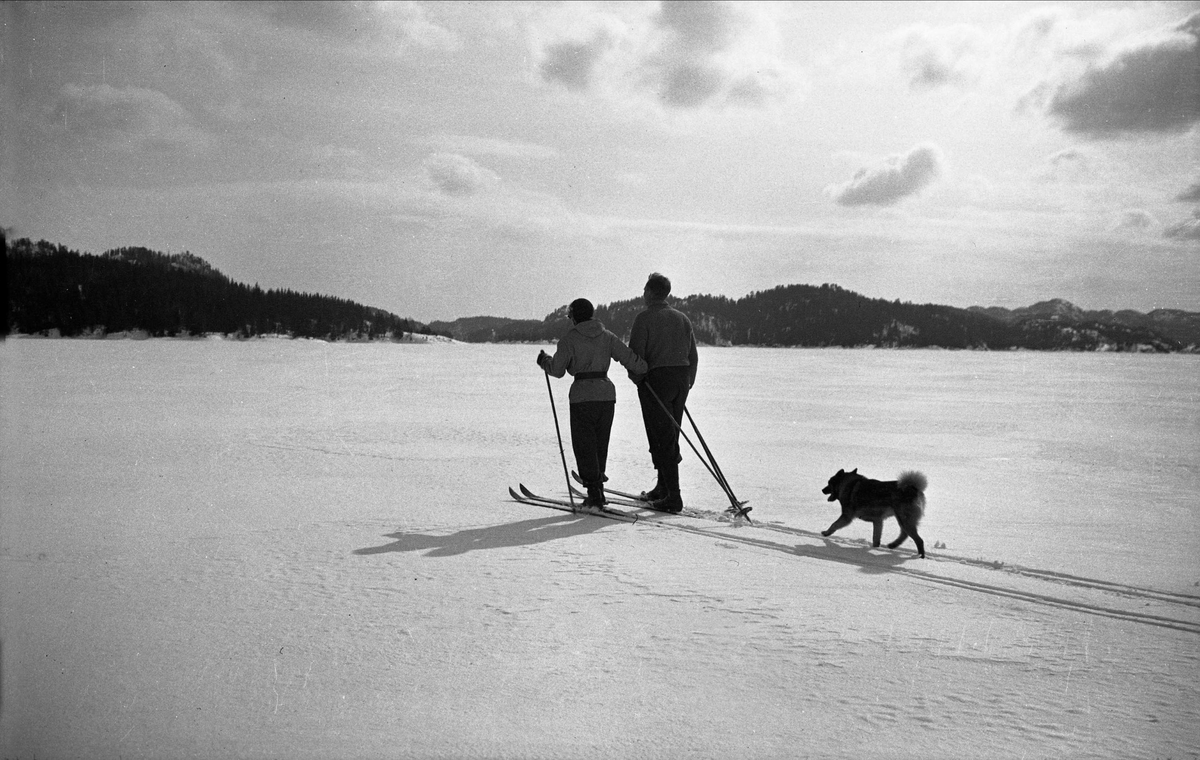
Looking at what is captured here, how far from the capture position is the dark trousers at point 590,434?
7.18m

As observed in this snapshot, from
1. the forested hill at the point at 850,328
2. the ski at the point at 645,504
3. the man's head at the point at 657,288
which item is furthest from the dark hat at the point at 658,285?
the forested hill at the point at 850,328

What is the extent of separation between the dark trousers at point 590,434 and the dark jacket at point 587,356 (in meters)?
0.09

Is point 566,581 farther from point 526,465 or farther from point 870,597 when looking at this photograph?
point 526,465

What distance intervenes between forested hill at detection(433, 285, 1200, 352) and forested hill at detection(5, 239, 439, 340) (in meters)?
41.1

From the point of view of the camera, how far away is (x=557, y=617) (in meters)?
4.19

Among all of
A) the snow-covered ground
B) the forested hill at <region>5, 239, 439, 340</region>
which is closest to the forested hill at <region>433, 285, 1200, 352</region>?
the forested hill at <region>5, 239, 439, 340</region>

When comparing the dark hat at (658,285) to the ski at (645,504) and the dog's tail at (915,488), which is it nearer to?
the ski at (645,504)

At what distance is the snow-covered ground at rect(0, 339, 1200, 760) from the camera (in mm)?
3010

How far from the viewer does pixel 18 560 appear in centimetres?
525

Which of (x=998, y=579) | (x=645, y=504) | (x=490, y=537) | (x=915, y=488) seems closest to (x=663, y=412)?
(x=645, y=504)

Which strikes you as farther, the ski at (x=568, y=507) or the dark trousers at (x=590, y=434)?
the dark trousers at (x=590, y=434)

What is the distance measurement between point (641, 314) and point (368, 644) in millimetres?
4532

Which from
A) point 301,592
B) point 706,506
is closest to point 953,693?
point 301,592

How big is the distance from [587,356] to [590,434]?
73cm
